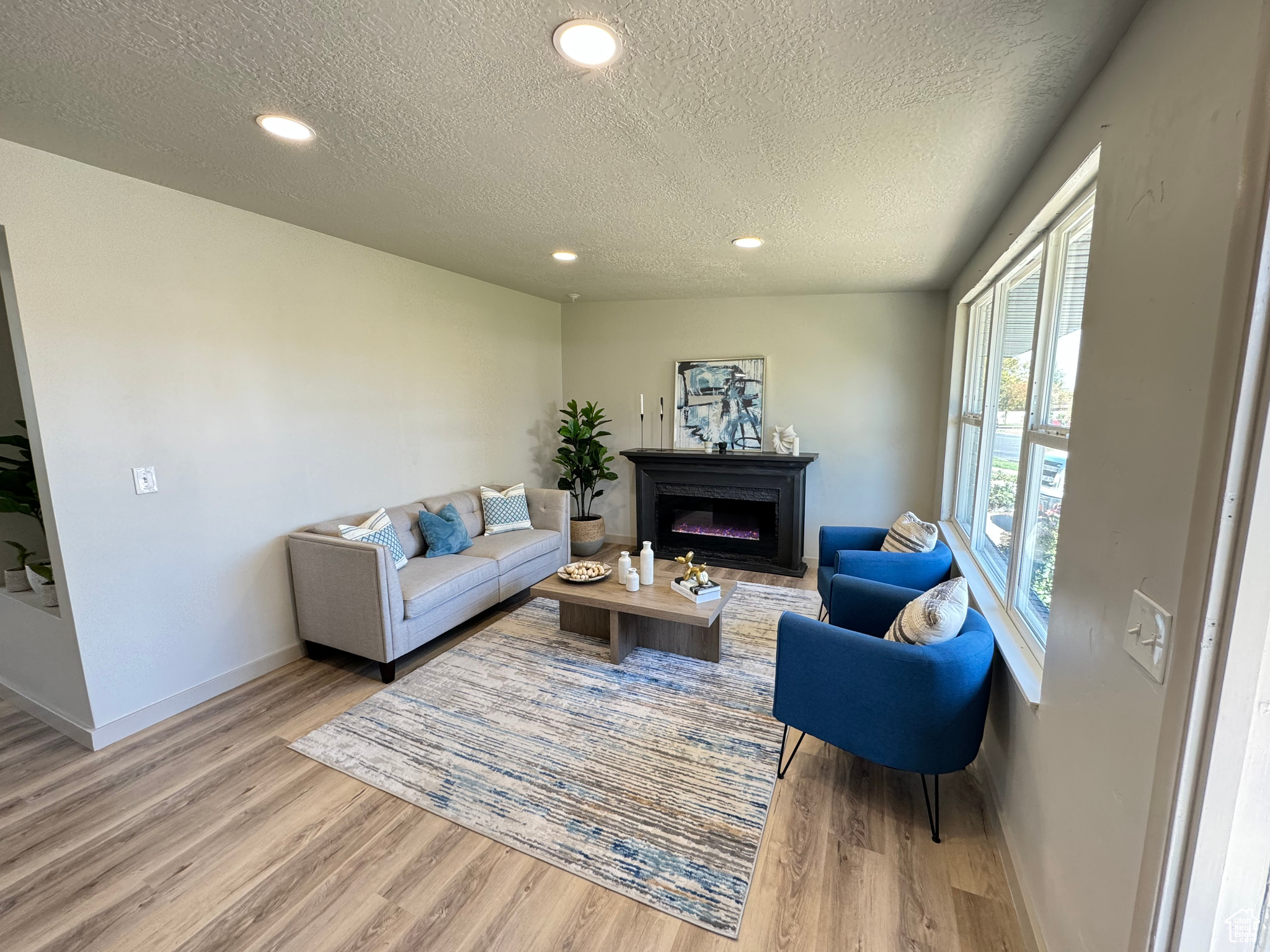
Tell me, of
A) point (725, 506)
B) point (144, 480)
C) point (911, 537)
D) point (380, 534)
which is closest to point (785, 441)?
point (725, 506)

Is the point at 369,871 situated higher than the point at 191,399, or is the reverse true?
the point at 191,399

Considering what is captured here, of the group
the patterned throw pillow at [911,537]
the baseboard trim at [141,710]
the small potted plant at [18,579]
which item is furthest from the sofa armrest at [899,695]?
the small potted plant at [18,579]

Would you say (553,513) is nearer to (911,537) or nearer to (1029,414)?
(911,537)

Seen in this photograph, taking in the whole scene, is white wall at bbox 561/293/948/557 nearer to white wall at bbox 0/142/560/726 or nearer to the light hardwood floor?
white wall at bbox 0/142/560/726

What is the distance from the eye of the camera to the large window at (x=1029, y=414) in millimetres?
1747

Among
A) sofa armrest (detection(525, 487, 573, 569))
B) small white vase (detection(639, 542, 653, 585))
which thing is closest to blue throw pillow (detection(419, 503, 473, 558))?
sofa armrest (detection(525, 487, 573, 569))

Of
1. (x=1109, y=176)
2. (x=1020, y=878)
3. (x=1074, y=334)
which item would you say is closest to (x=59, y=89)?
(x=1109, y=176)

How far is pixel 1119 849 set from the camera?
980 millimetres

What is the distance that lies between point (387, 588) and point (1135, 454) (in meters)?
2.86

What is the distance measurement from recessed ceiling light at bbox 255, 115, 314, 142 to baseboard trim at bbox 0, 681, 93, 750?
2.57 meters

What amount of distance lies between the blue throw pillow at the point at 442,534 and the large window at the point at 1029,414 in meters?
3.12

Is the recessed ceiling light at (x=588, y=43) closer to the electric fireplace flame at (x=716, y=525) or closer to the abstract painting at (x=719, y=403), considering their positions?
the abstract painting at (x=719, y=403)

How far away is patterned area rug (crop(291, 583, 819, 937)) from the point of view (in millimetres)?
1698

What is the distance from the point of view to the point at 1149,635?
92 centimetres
